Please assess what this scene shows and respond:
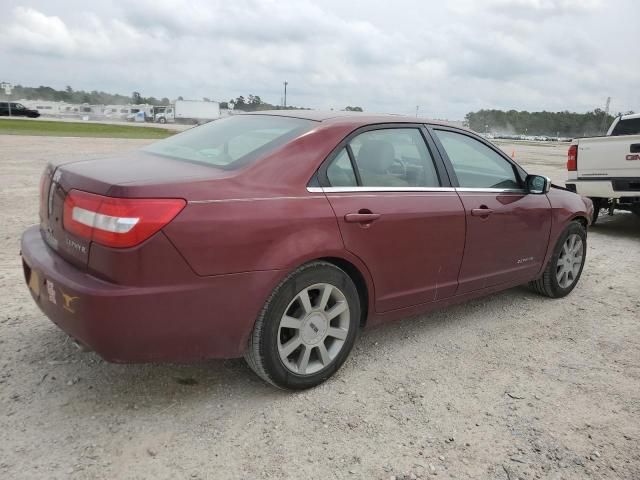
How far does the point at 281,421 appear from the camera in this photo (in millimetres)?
2730

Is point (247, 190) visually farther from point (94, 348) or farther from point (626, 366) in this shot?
point (626, 366)

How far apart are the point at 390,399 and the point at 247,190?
54.8 inches

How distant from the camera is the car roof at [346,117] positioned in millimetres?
3286

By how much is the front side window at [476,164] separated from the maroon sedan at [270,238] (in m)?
0.02

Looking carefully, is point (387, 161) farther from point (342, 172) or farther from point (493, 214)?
point (493, 214)

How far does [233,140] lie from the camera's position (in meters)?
3.21

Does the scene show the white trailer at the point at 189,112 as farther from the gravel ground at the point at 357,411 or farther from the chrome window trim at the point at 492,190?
the gravel ground at the point at 357,411

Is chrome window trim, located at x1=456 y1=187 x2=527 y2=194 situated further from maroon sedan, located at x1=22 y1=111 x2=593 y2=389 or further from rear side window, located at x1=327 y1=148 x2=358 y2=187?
rear side window, located at x1=327 y1=148 x2=358 y2=187

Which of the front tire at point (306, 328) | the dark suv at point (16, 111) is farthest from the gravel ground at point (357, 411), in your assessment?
the dark suv at point (16, 111)

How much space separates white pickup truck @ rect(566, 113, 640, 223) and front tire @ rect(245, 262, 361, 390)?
19.4ft

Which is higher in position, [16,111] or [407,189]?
[407,189]

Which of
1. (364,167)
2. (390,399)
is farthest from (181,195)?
(390,399)

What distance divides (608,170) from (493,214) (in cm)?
473

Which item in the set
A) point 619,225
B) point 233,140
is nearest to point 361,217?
point 233,140
